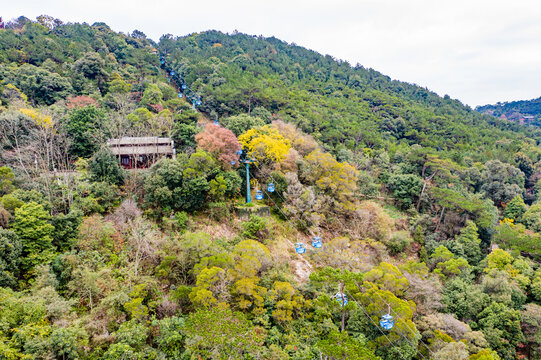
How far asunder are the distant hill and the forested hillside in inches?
3751

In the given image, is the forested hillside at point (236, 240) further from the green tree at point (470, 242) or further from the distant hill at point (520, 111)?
the distant hill at point (520, 111)

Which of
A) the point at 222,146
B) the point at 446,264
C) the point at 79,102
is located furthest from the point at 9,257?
the point at 446,264

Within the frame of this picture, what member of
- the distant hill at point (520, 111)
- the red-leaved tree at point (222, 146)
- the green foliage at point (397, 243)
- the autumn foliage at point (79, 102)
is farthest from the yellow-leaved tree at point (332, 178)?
the distant hill at point (520, 111)

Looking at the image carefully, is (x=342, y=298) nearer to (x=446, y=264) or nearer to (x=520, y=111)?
(x=446, y=264)

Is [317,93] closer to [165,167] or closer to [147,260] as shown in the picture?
[165,167]

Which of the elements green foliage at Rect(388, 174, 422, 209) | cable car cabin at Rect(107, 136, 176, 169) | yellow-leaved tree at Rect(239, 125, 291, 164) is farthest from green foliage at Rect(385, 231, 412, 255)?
cable car cabin at Rect(107, 136, 176, 169)

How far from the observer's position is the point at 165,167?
23.1 meters

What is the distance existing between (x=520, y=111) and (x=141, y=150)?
158590 millimetres

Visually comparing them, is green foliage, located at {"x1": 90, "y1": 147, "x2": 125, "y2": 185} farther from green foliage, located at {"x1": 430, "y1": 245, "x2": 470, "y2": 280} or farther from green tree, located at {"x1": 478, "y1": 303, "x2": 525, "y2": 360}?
green tree, located at {"x1": 478, "y1": 303, "x2": 525, "y2": 360}

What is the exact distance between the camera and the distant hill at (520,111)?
119 meters

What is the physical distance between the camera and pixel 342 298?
18.0 meters

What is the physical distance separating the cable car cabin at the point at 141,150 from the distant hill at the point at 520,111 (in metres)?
137

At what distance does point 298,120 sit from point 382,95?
3980cm

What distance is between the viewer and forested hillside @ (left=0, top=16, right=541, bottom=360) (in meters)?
14.8
